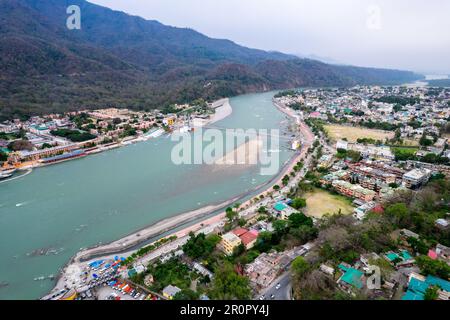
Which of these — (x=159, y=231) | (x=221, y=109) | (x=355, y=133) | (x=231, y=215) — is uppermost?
(x=221, y=109)

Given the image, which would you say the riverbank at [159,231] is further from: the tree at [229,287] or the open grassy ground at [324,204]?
the tree at [229,287]

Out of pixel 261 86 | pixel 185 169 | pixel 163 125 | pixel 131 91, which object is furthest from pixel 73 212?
pixel 261 86

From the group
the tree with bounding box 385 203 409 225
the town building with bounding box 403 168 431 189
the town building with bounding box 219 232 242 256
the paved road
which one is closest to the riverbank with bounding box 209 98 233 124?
the town building with bounding box 403 168 431 189

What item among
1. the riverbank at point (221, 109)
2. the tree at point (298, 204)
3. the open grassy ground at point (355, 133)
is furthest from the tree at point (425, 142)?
the riverbank at point (221, 109)

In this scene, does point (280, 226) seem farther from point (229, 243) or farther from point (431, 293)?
point (431, 293)

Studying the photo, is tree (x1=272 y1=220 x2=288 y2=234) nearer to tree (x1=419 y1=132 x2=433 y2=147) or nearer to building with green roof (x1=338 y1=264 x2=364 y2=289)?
building with green roof (x1=338 y1=264 x2=364 y2=289)

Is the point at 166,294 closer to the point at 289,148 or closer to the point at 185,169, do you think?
the point at 185,169

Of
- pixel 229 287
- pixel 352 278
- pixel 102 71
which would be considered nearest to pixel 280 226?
pixel 352 278
